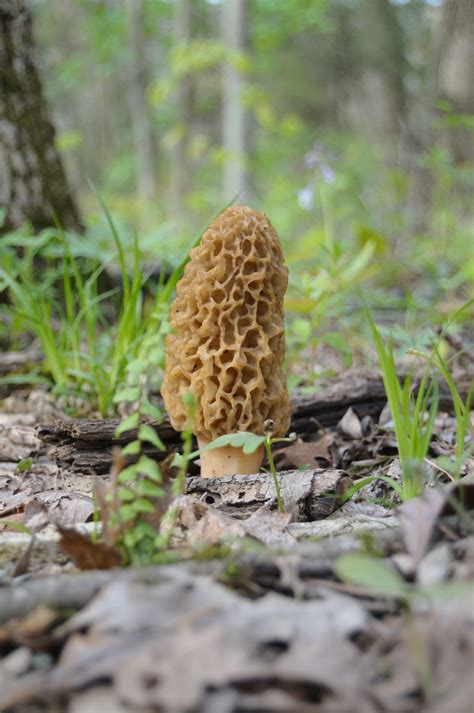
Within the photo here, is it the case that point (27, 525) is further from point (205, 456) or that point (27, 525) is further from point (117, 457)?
point (205, 456)

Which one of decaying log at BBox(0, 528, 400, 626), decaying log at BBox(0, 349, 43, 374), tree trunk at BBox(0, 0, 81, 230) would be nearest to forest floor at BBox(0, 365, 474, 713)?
decaying log at BBox(0, 528, 400, 626)

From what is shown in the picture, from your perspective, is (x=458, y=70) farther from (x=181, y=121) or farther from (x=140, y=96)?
(x=140, y=96)

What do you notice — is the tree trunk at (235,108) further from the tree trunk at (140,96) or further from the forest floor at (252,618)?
the forest floor at (252,618)

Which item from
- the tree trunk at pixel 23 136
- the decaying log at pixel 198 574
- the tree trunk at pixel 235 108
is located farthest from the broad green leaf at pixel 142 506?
the tree trunk at pixel 235 108

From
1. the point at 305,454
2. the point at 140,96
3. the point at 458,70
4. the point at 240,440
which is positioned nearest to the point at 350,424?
the point at 305,454

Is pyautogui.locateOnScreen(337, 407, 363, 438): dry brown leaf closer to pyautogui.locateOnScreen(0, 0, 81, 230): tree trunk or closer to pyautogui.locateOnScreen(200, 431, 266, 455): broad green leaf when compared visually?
pyautogui.locateOnScreen(200, 431, 266, 455): broad green leaf

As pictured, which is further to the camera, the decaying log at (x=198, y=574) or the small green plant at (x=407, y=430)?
the small green plant at (x=407, y=430)
